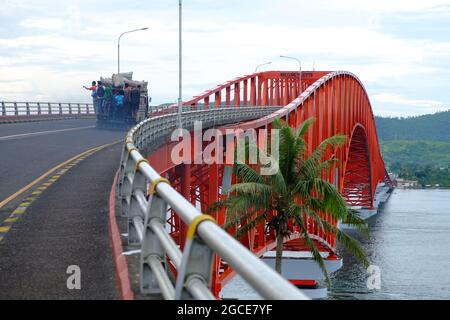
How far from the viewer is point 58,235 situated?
11.9 m

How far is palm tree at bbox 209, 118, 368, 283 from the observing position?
31.9 m

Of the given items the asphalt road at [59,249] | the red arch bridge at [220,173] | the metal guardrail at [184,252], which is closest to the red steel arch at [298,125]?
the red arch bridge at [220,173]

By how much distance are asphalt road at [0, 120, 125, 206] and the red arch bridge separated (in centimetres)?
311

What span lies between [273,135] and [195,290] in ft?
98.3

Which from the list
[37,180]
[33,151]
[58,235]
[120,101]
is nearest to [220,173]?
[33,151]

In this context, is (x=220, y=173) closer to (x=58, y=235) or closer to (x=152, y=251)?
(x=58, y=235)

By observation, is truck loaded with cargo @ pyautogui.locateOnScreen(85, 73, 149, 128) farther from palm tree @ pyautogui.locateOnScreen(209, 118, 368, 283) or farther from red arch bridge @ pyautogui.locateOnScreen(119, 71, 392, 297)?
palm tree @ pyautogui.locateOnScreen(209, 118, 368, 283)

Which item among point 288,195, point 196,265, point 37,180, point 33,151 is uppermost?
point 196,265

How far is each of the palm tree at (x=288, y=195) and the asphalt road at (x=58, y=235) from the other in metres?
7.36

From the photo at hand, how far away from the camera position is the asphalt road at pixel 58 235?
27.8 ft

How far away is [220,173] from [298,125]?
11354mm
